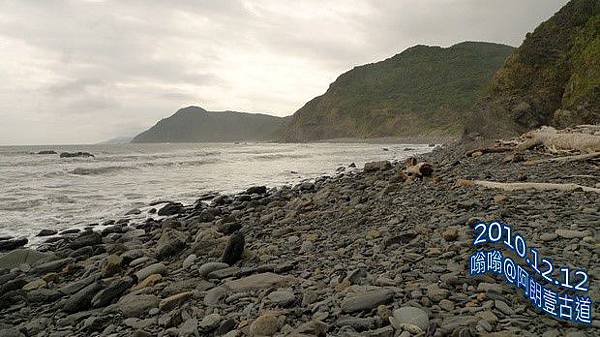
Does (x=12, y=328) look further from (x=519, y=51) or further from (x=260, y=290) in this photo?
(x=519, y=51)

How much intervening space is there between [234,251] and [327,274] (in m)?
1.91

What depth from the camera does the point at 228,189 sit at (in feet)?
56.4

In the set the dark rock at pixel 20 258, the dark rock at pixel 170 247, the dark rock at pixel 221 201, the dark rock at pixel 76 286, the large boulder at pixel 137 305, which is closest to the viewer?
the large boulder at pixel 137 305

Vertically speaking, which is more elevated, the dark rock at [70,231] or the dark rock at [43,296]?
the dark rock at [43,296]

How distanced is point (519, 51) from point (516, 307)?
33347 millimetres

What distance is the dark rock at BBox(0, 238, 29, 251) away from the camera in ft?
27.7

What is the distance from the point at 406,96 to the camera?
352 ft

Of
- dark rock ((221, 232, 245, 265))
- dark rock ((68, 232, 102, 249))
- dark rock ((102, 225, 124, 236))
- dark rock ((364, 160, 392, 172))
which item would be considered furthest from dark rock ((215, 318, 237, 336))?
dark rock ((364, 160, 392, 172))

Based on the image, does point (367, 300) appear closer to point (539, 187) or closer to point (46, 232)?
point (539, 187)

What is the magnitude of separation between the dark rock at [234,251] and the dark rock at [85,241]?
15.1 feet

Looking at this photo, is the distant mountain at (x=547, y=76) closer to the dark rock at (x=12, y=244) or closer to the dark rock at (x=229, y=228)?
the dark rock at (x=229, y=228)

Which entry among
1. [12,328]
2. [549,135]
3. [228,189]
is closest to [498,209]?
[12,328]

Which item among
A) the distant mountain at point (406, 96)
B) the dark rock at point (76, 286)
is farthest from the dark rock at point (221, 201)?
the distant mountain at point (406, 96)

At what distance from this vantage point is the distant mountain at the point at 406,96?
301 ft
